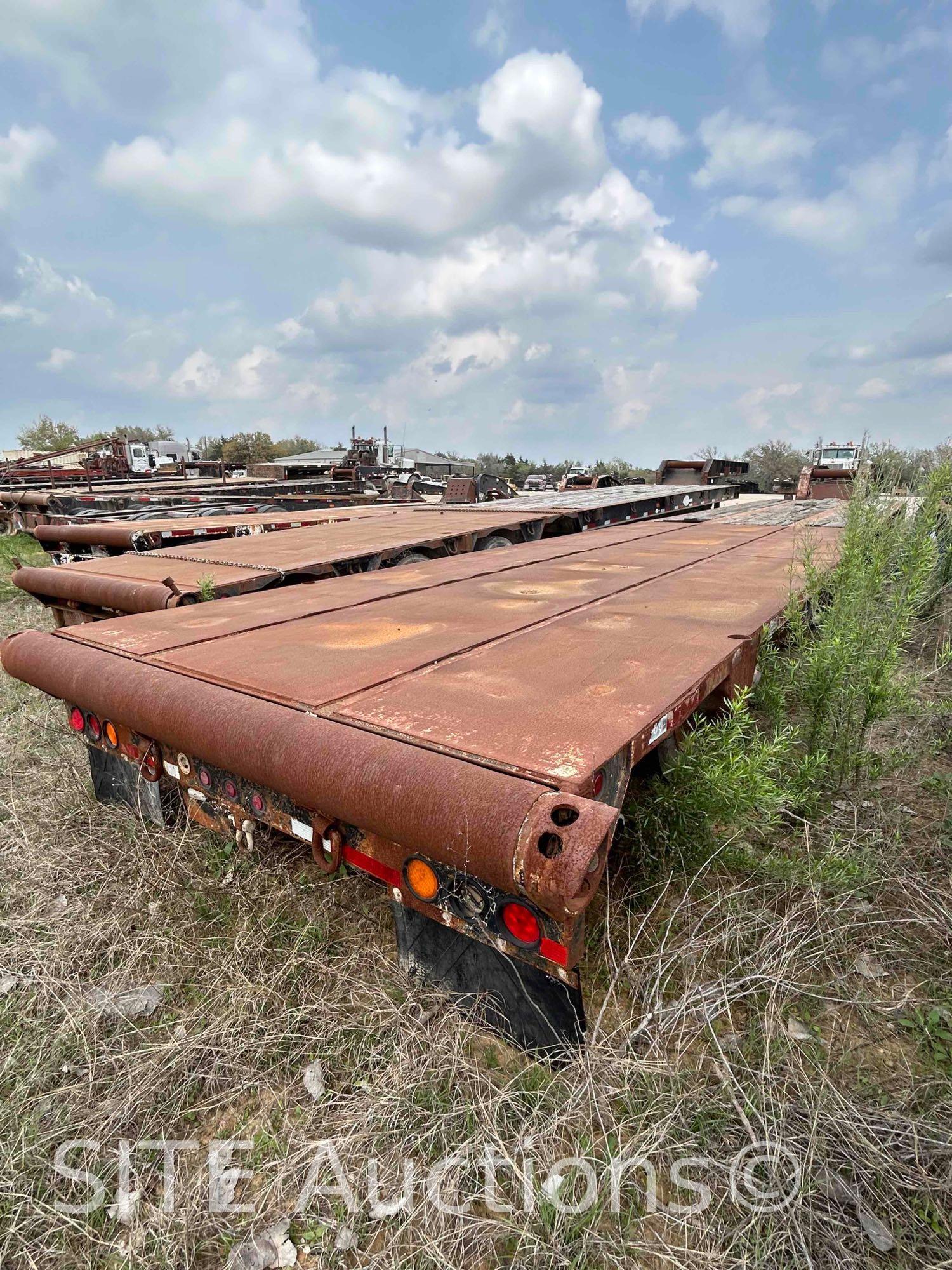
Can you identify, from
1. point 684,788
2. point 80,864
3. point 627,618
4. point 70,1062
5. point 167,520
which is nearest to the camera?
point 70,1062

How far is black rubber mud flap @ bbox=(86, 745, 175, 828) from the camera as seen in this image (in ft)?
9.08

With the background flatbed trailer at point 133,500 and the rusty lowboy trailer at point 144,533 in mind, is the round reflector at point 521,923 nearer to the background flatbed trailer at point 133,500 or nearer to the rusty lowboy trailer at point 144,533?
the rusty lowboy trailer at point 144,533

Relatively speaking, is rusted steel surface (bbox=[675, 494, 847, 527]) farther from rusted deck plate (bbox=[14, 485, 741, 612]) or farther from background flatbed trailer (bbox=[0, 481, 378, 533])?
background flatbed trailer (bbox=[0, 481, 378, 533])

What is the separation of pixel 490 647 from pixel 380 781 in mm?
1228

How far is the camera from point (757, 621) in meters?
3.05

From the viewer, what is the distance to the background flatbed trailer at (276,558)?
4196 mm

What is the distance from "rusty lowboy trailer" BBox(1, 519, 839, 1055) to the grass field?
27cm

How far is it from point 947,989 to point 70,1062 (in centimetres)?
279

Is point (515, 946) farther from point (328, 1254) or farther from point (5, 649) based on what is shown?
point (5, 649)

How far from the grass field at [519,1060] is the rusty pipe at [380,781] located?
0.81 m

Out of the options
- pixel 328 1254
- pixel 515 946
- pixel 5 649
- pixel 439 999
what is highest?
pixel 5 649

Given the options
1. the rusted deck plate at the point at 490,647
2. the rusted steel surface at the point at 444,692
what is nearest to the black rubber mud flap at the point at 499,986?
the rusted steel surface at the point at 444,692

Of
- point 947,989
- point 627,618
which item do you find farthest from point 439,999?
point 627,618

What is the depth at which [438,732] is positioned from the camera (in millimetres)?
1842
